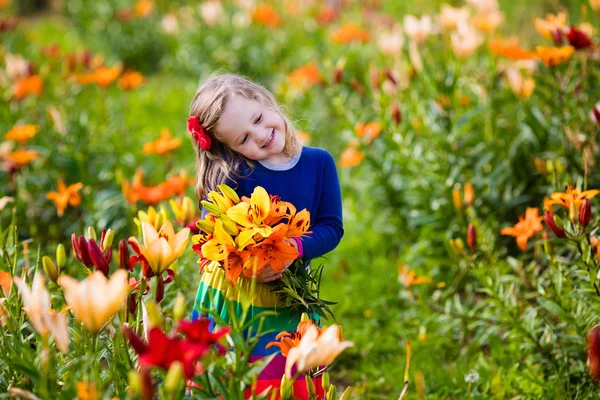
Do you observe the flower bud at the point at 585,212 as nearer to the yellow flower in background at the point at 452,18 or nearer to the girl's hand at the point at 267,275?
the girl's hand at the point at 267,275

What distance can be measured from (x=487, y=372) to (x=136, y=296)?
130cm

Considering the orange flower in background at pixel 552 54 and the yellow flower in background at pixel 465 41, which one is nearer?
the orange flower in background at pixel 552 54

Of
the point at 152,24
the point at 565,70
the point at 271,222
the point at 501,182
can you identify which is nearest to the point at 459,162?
the point at 501,182

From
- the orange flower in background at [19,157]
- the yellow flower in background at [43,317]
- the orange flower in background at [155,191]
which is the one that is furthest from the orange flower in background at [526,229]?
the orange flower in background at [19,157]

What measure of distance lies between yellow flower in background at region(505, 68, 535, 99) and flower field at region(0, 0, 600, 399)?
0.01 meters

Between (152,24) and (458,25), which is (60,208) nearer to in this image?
(458,25)

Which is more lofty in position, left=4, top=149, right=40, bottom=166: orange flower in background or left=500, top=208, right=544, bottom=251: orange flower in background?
left=4, top=149, right=40, bottom=166: orange flower in background

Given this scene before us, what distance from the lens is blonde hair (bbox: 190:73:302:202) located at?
5.45 feet

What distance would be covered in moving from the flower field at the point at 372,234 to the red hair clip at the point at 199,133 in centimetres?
22

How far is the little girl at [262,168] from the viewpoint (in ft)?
5.41

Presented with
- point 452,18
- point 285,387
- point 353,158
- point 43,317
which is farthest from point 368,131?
point 43,317

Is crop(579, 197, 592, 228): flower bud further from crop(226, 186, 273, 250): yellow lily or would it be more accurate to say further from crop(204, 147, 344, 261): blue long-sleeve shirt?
crop(226, 186, 273, 250): yellow lily

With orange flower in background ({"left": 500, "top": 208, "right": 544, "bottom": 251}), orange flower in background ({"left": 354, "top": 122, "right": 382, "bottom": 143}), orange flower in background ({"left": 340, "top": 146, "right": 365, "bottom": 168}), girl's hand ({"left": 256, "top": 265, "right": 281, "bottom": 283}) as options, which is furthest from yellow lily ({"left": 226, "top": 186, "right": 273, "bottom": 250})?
orange flower in background ({"left": 340, "top": 146, "right": 365, "bottom": 168})

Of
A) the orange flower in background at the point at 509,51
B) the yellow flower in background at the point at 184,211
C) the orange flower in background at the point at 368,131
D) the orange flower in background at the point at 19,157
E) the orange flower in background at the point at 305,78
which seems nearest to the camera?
the yellow flower in background at the point at 184,211
